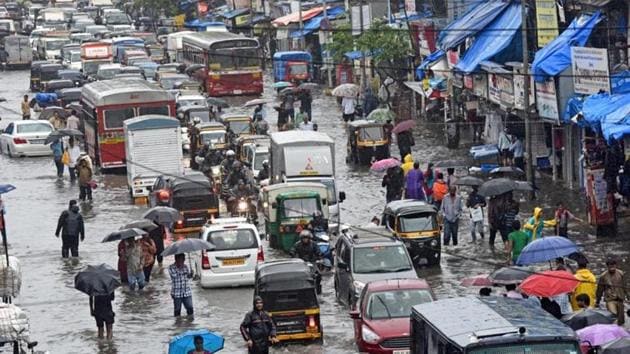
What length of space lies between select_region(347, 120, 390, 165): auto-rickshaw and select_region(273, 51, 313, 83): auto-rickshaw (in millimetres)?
23147

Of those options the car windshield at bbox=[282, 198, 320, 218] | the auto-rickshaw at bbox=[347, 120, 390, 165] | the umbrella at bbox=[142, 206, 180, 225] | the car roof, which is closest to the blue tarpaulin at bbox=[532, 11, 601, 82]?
the car windshield at bbox=[282, 198, 320, 218]

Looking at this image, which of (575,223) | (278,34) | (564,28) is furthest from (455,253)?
(278,34)

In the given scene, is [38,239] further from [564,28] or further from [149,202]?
[564,28]

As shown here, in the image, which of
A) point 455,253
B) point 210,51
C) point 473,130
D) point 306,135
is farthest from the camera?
point 210,51

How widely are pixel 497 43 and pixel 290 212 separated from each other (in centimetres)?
1304

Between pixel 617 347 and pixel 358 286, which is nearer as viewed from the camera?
pixel 617 347

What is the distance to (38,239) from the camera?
43312 millimetres

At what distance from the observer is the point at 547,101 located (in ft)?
145

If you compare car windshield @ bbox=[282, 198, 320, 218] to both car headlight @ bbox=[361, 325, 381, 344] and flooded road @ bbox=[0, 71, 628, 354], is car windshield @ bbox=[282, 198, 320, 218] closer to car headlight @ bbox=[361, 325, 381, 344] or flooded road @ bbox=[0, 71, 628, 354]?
flooded road @ bbox=[0, 71, 628, 354]

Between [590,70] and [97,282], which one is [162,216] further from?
[590,70]

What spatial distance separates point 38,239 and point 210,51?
32029 mm

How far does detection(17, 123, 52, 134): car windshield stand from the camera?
5916 cm

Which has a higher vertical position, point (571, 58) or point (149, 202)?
point (571, 58)

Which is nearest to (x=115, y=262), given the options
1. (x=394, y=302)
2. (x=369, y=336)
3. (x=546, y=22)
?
(x=394, y=302)
